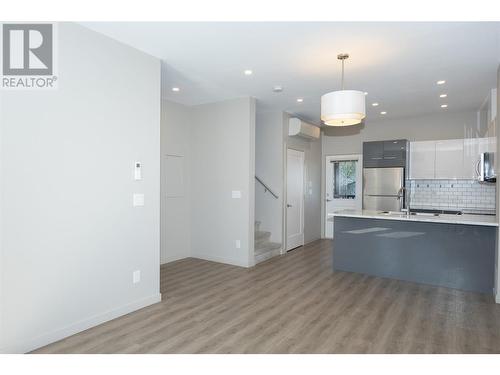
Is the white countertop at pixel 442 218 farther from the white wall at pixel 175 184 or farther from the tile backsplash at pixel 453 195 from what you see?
the white wall at pixel 175 184

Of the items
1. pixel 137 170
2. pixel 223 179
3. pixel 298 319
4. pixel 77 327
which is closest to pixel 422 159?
pixel 223 179

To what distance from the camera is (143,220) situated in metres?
3.63

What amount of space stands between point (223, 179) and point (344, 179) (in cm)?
367

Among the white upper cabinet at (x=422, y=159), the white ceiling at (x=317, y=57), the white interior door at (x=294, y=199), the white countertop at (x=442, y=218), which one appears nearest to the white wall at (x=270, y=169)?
the white interior door at (x=294, y=199)

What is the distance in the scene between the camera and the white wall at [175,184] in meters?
5.68

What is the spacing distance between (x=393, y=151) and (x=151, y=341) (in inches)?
236

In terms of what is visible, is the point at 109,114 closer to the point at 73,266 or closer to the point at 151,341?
the point at 73,266

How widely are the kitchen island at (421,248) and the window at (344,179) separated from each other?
280cm

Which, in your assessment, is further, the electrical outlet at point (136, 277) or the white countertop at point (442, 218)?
the white countertop at point (442, 218)

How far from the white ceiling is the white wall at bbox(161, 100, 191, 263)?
48 cm

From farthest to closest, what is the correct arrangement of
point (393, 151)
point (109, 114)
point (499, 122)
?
point (393, 151), point (499, 122), point (109, 114)

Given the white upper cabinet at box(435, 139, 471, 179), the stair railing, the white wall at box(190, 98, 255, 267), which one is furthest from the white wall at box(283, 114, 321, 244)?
the white upper cabinet at box(435, 139, 471, 179)
